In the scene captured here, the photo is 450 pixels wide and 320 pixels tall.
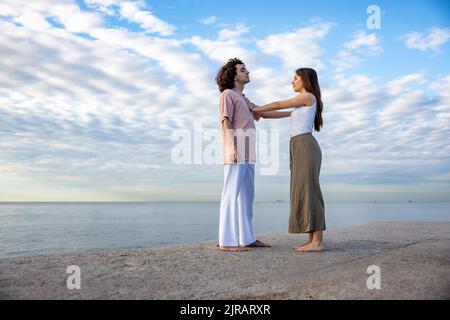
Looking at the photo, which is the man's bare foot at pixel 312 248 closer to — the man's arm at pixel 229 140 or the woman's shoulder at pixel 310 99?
the man's arm at pixel 229 140

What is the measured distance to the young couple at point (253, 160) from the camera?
504 cm

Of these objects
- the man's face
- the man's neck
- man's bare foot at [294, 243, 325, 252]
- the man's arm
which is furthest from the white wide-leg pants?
the man's face

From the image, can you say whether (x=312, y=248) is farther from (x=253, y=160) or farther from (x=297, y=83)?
(x=297, y=83)

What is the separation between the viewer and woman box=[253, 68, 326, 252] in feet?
16.4

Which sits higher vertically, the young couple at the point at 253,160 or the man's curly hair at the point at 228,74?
the man's curly hair at the point at 228,74

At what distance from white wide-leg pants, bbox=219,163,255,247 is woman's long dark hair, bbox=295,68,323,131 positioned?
110 cm

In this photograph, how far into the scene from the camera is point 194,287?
10.2 ft

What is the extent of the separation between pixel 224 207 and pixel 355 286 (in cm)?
236

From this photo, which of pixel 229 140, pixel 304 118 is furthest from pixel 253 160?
pixel 304 118

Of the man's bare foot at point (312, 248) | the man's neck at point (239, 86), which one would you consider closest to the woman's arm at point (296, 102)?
the man's neck at point (239, 86)

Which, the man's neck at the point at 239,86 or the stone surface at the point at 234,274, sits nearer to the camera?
the stone surface at the point at 234,274

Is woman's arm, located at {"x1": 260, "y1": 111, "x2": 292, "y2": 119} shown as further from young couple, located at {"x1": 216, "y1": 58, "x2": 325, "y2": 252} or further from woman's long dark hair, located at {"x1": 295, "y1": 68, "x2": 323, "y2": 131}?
woman's long dark hair, located at {"x1": 295, "y1": 68, "x2": 323, "y2": 131}
